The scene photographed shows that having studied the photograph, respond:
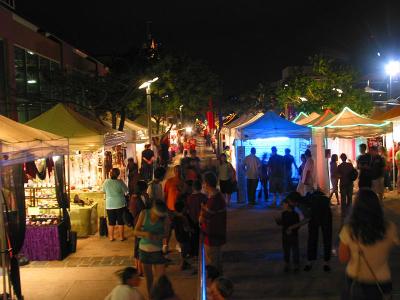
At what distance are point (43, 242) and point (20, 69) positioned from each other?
10401 millimetres

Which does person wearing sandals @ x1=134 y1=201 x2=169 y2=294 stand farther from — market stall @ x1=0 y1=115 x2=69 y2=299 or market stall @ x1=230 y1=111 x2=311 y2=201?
market stall @ x1=230 y1=111 x2=311 y2=201

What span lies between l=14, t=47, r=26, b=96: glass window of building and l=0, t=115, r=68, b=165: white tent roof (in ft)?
34.9

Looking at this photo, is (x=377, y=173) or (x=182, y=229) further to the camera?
(x=377, y=173)

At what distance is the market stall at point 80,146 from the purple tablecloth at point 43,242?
146cm

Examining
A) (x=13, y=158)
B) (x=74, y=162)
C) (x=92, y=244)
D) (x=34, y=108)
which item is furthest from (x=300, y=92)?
(x=13, y=158)

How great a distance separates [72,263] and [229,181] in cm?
618

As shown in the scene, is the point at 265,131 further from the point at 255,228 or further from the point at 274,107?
the point at 274,107

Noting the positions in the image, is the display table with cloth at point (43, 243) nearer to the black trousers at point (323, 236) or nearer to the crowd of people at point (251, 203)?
the crowd of people at point (251, 203)

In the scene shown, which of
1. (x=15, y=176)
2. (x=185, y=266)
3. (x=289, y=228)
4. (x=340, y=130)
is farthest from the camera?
(x=340, y=130)

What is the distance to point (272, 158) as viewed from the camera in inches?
566

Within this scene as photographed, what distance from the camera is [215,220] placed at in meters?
7.16

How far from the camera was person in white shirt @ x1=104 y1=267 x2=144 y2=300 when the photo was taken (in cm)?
456

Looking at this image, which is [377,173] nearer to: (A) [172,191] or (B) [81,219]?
(A) [172,191]

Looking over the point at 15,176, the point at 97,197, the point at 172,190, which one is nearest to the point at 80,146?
the point at 97,197
